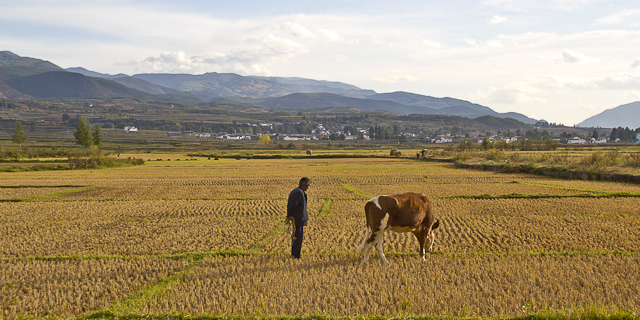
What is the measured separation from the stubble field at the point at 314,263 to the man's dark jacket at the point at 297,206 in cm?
120

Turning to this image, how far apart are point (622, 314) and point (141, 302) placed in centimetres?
899

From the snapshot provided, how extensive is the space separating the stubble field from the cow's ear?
62.4 inches

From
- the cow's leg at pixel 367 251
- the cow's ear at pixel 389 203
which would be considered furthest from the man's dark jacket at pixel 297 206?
the cow's ear at pixel 389 203

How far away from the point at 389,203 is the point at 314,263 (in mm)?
2642

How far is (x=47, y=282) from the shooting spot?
360 inches

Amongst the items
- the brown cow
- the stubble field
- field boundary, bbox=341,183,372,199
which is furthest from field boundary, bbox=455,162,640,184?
the brown cow

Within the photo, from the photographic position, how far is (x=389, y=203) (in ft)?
31.3

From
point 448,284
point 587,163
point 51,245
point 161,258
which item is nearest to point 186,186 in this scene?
point 51,245

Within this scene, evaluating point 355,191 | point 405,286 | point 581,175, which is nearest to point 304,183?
point 405,286

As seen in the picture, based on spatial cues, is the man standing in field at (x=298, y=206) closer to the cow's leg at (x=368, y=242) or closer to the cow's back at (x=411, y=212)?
the cow's leg at (x=368, y=242)

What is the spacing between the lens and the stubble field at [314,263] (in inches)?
305

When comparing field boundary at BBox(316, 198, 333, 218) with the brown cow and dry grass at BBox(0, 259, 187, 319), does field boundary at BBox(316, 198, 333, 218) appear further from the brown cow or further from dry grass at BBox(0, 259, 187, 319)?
dry grass at BBox(0, 259, 187, 319)

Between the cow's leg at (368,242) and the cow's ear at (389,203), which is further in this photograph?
the cow's leg at (368,242)

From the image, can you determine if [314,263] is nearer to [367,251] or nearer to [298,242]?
[298,242]
